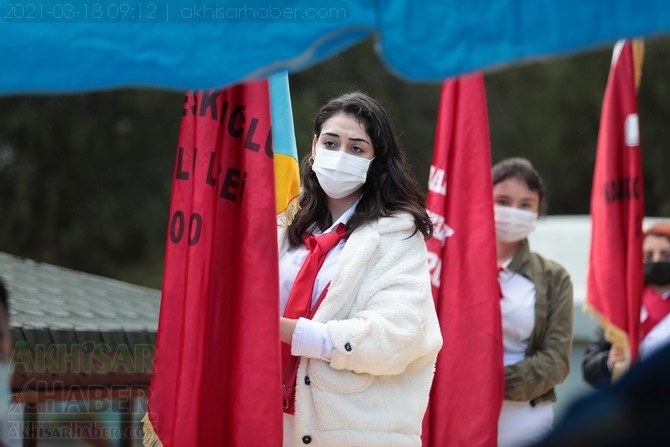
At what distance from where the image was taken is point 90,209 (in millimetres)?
16594

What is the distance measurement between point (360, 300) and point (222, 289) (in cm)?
47

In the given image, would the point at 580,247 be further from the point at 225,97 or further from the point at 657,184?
the point at 657,184

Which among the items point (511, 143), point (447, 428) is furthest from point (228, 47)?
point (511, 143)

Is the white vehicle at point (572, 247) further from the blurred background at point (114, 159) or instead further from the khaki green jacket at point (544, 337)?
the blurred background at point (114, 159)

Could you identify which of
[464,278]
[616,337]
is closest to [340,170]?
[464,278]

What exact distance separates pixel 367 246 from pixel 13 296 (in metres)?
2.14

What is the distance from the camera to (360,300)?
12.4ft

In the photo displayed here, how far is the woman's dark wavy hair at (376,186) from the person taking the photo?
3959mm

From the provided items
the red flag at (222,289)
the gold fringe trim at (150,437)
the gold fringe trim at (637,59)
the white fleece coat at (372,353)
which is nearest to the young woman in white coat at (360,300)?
the white fleece coat at (372,353)

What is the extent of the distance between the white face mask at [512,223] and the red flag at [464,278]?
42cm

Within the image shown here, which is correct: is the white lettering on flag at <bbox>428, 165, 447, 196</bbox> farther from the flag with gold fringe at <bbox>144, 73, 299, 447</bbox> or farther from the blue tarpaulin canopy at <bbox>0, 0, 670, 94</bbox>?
the blue tarpaulin canopy at <bbox>0, 0, 670, 94</bbox>

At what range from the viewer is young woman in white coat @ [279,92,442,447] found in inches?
→ 144

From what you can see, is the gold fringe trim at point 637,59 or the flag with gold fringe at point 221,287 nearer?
the flag with gold fringe at point 221,287

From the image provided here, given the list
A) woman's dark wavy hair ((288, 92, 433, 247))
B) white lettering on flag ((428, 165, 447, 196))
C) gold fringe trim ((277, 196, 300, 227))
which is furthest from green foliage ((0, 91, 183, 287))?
woman's dark wavy hair ((288, 92, 433, 247))
